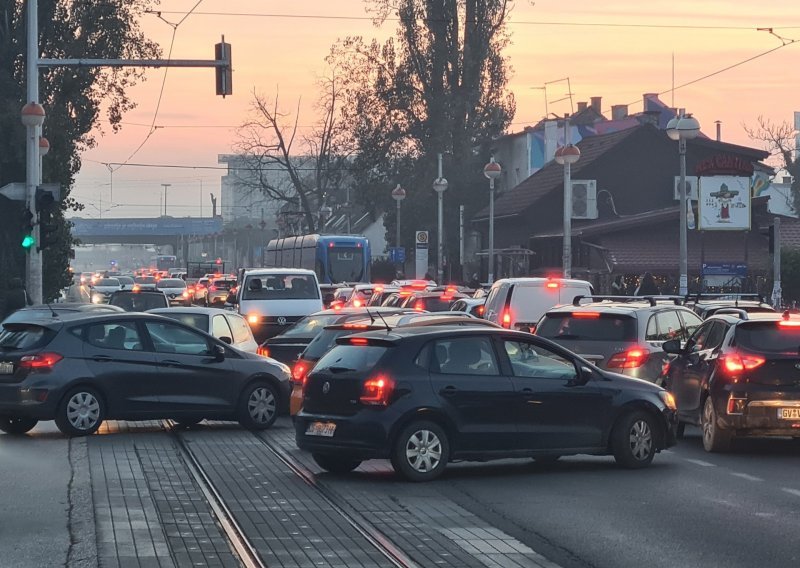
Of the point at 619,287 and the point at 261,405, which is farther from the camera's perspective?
the point at 619,287

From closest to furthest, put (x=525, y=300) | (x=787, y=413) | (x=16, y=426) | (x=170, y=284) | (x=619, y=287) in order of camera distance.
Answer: (x=787, y=413) → (x=16, y=426) → (x=525, y=300) → (x=619, y=287) → (x=170, y=284)

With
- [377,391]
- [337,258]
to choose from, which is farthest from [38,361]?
[337,258]

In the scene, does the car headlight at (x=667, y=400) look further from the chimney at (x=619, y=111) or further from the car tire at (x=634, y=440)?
the chimney at (x=619, y=111)

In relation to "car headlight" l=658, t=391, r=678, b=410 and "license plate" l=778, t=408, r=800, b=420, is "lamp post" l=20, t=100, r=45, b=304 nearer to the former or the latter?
"car headlight" l=658, t=391, r=678, b=410

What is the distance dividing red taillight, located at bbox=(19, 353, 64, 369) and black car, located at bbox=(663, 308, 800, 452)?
7.60 meters

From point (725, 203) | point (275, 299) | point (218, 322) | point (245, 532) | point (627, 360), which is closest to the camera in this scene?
point (245, 532)

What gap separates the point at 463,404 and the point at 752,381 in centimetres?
377

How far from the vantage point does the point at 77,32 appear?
49.8m

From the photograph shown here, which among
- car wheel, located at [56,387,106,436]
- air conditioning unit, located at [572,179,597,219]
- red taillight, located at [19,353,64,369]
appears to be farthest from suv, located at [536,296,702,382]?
air conditioning unit, located at [572,179,597,219]

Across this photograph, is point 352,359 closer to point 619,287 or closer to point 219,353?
point 219,353

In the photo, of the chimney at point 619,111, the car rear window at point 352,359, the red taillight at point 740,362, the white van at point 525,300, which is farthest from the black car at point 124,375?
the chimney at point 619,111

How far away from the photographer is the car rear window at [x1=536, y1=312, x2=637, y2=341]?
19.4 metres

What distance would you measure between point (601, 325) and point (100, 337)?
20.6ft

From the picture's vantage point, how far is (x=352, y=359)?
14547 mm
